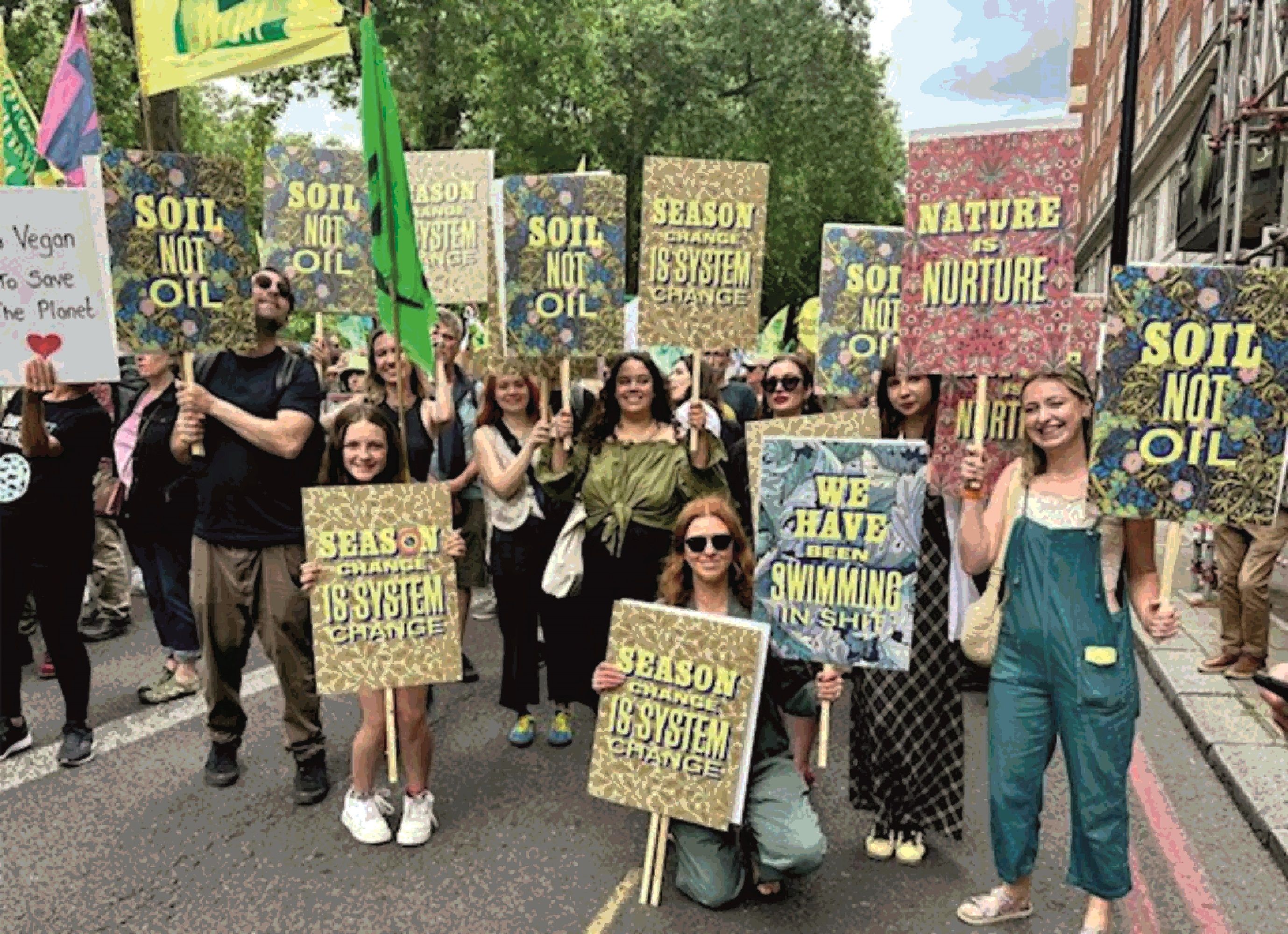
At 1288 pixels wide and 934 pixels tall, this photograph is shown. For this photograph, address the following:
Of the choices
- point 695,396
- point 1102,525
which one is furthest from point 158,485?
point 1102,525

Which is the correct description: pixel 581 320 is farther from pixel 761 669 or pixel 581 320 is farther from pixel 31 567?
pixel 31 567

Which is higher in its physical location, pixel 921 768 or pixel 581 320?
pixel 581 320

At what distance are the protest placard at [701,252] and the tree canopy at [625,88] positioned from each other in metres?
11.9

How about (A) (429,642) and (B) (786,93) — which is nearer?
(A) (429,642)

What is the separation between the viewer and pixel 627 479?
449 centimetres

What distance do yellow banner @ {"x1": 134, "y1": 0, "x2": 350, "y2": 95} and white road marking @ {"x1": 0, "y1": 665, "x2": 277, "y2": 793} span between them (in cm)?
293

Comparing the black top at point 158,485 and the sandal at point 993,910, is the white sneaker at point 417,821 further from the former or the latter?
the black top at point 158,485

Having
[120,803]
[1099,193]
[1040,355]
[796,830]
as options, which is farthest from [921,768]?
[1099,193]

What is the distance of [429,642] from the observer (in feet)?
12.8

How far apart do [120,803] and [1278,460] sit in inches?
172

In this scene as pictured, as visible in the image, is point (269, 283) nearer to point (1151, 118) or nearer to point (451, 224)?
point (451, 224)

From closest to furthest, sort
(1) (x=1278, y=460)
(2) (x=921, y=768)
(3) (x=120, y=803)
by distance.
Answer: (1) (x=1278, y=460) < (2) (x=921, y=768) < (3) (x=120, y=803)

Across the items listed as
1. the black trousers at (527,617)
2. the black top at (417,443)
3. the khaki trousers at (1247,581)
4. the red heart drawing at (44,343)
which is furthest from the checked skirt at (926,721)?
the red heart drawing at (44,343)

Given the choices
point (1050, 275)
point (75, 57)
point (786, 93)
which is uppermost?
point (786, 93)
